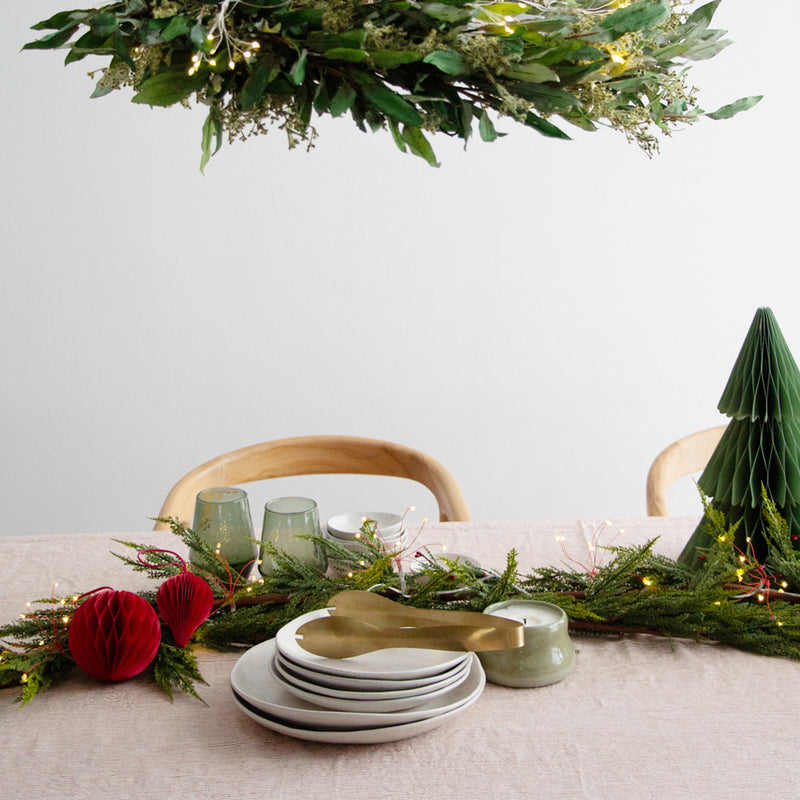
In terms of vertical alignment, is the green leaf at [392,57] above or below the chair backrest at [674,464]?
above

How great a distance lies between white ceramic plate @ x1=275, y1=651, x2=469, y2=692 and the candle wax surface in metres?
0.12

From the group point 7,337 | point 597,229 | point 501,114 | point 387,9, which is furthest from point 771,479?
point 7,337

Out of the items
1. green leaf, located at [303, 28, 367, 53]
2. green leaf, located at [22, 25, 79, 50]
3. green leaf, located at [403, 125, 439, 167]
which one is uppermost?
green leaf, located at [303, 28, 367, 53]

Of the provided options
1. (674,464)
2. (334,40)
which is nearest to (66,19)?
(334,40)

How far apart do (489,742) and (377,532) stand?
385mm

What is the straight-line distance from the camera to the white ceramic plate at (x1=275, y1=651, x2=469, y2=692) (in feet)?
2.35

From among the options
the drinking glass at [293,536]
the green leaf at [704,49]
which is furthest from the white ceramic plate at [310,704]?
the green leaf at [704,49]

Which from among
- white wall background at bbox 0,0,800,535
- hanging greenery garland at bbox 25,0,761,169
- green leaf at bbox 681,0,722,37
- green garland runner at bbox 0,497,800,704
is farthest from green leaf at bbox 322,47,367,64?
white wall background at bbox 0,0,800,535

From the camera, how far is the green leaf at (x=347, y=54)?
29.7 inches

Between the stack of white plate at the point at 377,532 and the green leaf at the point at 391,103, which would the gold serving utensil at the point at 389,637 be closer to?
the stack of white plate at the point at 377,532

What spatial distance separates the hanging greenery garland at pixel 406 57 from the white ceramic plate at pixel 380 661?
1.53 ft

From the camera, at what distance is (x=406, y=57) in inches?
30.4

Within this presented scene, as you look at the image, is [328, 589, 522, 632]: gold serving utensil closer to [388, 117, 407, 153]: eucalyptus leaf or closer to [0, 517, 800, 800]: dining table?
[0, 517, 800, 800]: dining table

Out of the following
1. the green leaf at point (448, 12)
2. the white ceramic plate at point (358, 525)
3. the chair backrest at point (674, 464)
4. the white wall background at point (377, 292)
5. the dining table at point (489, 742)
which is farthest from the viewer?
the white wall background at point (377, 292)
